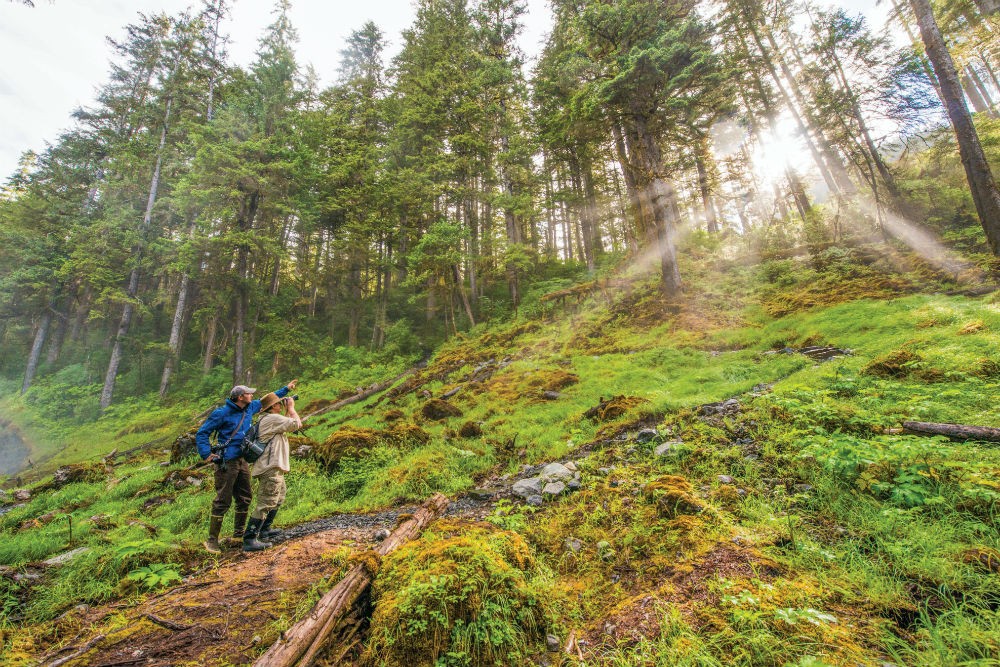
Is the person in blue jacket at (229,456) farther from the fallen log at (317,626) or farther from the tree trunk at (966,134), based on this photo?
the tree trunk at (966,134)

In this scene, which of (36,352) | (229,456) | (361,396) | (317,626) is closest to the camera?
(317,626)

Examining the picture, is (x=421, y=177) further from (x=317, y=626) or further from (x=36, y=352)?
(x=36, y=352)

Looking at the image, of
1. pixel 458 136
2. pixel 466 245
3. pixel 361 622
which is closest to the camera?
pixel 361 622

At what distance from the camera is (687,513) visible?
360 centimetres

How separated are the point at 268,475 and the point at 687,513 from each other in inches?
215

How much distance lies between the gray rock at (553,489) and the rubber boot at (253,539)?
3.86 m

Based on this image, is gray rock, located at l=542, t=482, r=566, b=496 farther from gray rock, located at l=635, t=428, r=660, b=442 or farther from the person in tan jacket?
the person in tan jacket

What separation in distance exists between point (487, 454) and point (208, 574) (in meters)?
4.34

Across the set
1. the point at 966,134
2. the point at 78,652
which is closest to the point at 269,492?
the point at 78,652

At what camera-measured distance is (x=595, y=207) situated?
75.8 feet

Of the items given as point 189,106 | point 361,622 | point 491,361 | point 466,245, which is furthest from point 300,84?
point 361,622

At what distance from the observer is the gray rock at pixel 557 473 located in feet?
17.3

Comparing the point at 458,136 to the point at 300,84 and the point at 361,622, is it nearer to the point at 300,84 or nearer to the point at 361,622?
the point at 300,84

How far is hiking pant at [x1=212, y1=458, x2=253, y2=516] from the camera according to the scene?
507 cm
